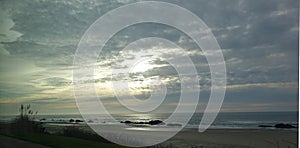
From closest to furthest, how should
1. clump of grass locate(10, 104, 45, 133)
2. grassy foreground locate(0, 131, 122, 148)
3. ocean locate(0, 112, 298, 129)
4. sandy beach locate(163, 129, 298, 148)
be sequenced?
ocean locate(0, 112, 298, 129)
sandy beach locate(163, 129, 298, 148)
grassy foreground locate(0, 131, 122, 148)
clump of grass locate(10, 104, 45, 133)

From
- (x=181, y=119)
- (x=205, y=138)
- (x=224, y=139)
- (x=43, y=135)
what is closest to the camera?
(x=181, y=119)

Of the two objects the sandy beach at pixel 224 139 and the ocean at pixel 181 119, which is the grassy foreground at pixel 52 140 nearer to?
A: the ocean at pixel 181 119

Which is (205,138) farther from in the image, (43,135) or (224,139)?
(43,135)

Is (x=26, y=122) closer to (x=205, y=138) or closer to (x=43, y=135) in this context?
(x=43, y=135)

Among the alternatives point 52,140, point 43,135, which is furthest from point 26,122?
point 52,140

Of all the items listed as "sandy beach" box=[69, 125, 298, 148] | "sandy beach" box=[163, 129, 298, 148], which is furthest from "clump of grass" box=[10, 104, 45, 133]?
"sandy beach" box=[163, 129, 298, 148]

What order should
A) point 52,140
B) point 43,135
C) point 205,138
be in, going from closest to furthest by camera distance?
1. point 205,138
2. point 52,140
3. point 43,135

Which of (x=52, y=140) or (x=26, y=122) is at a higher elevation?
(x=26, y=122)

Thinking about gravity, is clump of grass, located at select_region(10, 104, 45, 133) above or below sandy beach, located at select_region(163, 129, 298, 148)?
above

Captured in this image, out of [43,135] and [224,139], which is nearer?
[224,139]

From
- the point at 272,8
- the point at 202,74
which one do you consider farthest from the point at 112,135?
the point at 272,8

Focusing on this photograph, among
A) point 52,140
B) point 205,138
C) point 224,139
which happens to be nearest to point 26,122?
point 52,140

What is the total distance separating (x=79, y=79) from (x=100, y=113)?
11.8 inches

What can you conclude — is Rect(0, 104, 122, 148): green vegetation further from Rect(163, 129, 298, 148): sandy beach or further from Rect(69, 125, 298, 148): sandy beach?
Rect(163, 129, 298, 148): sandy beach
